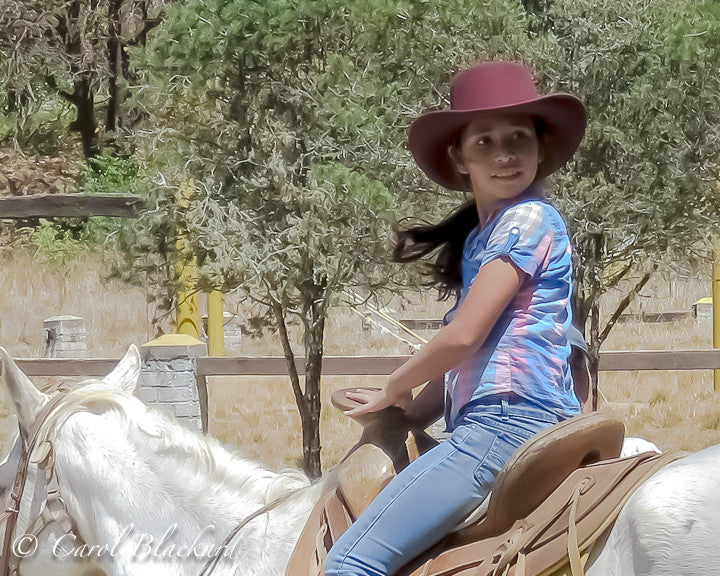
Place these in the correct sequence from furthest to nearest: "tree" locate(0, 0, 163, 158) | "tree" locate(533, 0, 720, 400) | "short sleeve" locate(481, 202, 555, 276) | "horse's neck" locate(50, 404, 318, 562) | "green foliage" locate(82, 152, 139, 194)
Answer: "green foliage" locate(82, 152, 139, 194) → "tree" locate(0, 0, 163, 158) → "tree" locate(533, 0, 720, 400) → "horse's neck" locate(50, 404, 318, 562) → "short sleeve" locate(481, 202, 555, 276)

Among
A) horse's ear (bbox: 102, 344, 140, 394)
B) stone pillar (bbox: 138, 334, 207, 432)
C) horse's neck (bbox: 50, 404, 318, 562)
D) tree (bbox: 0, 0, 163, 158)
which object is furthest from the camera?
tree (bbox: 0, 0, 163, 158)

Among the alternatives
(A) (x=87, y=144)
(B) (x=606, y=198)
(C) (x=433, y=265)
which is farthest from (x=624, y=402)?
(A) (x=87, y=144)

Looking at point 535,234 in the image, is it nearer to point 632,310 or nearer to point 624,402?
point 624,402

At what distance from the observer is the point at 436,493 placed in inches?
88.9

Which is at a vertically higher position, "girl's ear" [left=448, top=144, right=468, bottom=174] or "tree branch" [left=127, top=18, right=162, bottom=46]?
"tree branch" [left=127, top=18, right=162, bottom=46]

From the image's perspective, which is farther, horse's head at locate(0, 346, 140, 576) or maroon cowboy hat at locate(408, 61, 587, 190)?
horse's head at locate(0, 346, 140, 576)

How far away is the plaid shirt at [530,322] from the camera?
2.29 metres

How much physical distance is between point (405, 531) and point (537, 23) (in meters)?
7.23

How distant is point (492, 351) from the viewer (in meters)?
2.33

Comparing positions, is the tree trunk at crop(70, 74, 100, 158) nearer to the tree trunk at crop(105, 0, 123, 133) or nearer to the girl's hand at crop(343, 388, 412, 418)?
the tree trunk at crop(105, 0, 123, 133)

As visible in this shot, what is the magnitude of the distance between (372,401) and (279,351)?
13.2 meters

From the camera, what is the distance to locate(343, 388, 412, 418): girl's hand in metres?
2.48

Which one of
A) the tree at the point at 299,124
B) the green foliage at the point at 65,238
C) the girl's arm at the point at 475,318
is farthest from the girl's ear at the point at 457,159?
the green foliage at the point at 65,238

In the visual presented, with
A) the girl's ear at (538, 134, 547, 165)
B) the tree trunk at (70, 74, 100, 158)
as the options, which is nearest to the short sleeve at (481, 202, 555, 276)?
the girl's ear at (538, 134, 547, 165)
